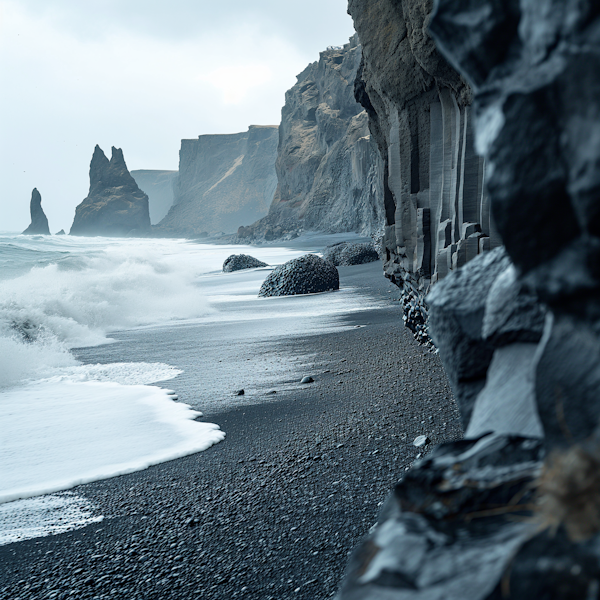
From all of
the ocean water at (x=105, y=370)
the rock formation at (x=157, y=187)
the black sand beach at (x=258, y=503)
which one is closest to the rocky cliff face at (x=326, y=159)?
the ocean water at (x=105, y=370)

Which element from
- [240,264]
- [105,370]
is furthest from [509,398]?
[240,264]

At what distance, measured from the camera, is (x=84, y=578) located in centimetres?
156

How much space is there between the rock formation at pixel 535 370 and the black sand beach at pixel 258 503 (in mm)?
783

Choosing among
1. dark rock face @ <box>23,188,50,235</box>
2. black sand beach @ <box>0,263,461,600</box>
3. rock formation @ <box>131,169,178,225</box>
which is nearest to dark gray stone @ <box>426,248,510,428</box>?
black sand beach @ <box>0,263,461,600</box>

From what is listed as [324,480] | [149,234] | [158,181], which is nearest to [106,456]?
[324,480]

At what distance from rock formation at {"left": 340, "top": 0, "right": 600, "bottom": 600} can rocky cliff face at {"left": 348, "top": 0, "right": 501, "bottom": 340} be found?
2172mm

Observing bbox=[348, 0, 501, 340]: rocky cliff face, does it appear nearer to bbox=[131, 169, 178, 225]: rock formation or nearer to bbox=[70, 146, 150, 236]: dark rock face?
bbox=[70, 146, 150, 236]: dark rock face

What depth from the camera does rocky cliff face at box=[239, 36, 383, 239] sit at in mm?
31609

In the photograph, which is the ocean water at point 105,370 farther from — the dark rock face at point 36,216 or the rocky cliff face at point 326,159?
the dark rock face at point 36,216

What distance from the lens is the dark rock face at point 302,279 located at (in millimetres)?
8438

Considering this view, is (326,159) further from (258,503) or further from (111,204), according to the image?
(111,204)

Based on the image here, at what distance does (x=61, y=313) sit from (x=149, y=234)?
281ft

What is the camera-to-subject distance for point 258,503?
192cm

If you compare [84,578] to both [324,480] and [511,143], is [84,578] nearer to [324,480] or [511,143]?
[324,480]
